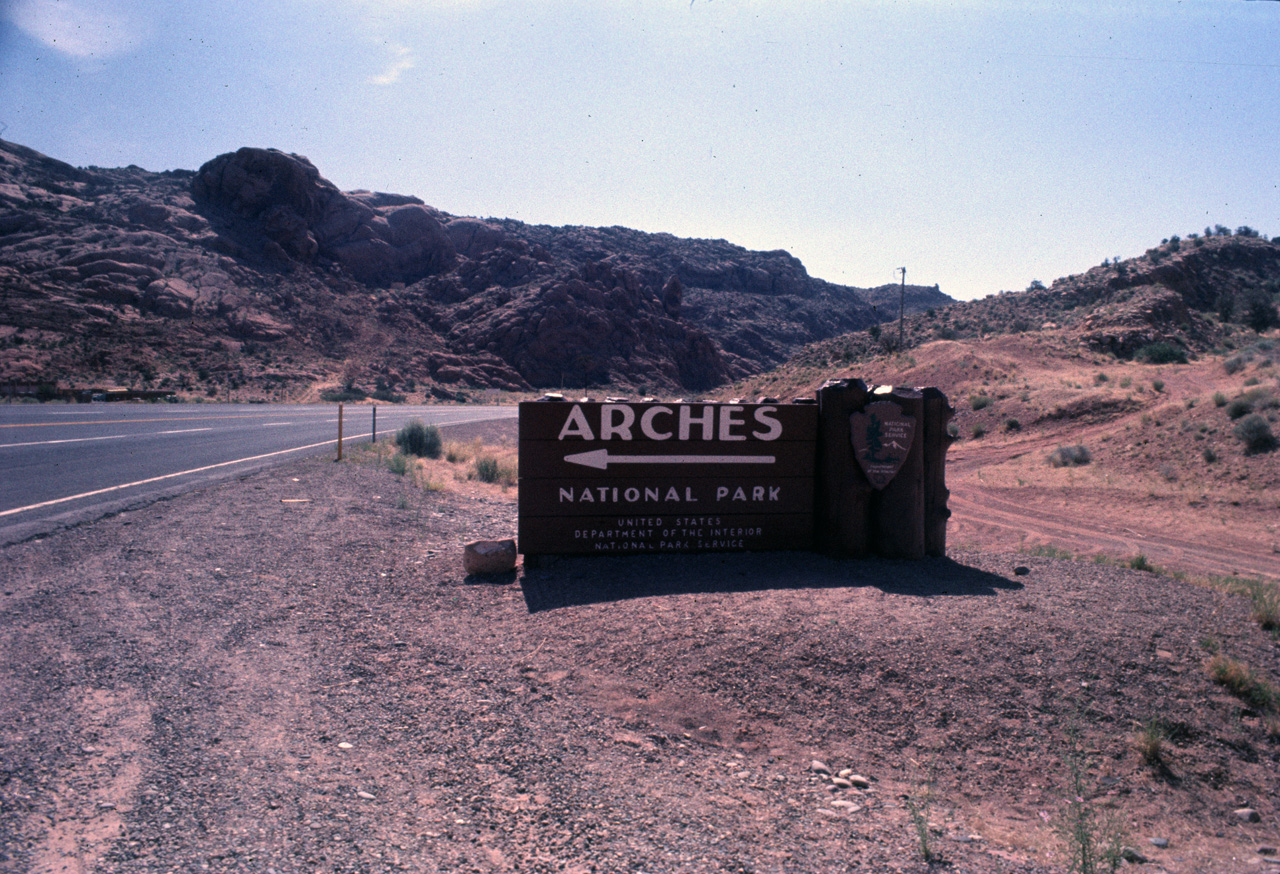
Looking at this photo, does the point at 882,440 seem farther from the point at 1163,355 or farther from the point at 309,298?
the point at 309,298

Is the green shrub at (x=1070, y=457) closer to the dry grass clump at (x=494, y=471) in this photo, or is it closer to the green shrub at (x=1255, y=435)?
the green shrub at (x=1255, y=435)

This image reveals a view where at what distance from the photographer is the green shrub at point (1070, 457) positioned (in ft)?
69.7

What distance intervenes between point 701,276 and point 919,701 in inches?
4538

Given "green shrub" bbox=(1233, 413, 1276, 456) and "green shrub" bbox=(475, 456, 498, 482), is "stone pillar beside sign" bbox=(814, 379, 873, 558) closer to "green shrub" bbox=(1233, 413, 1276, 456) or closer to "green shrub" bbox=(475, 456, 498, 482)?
"green shrub" bbox=(475, 456, 498, 482)

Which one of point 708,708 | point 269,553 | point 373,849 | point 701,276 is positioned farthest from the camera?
point 701,276

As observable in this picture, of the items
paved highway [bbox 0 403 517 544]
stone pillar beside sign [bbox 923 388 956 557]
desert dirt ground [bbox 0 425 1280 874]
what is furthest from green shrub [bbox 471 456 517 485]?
stone pillar beside sign [bbox 923 388 956 557]

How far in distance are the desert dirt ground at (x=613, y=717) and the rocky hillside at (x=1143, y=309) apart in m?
38.8

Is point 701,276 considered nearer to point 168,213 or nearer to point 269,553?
point 168,213

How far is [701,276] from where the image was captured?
382ft

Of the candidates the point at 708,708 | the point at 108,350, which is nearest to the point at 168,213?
the point at 108,350

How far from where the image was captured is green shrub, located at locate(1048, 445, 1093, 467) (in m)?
21.2

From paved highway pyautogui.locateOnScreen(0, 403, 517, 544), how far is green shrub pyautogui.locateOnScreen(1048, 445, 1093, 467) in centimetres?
2035

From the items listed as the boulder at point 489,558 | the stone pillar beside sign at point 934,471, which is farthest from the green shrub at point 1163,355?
the boulder at point 489,558

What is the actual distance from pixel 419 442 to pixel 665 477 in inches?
488
